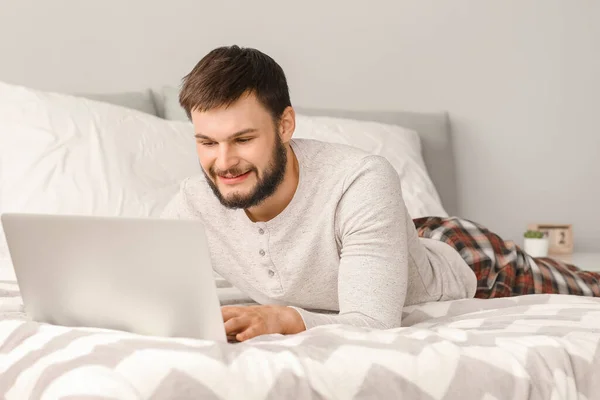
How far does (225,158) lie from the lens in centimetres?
148

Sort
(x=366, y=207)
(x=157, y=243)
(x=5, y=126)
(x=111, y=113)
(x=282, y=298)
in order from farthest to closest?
(x=111, y=113), (x=5, y=126), (x=282, y=298), (x=366, y=207), (x=157, y=243)

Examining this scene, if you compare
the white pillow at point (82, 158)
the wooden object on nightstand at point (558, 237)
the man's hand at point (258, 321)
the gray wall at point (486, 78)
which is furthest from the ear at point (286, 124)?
the wooden object on nightstand at point (558, 237)

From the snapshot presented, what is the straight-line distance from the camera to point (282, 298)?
1671mm

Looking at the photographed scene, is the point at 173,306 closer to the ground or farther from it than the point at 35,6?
closer to the ground

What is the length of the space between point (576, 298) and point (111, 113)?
4.21 feet

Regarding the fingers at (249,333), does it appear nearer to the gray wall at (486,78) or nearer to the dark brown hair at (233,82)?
the dark brown hair at (233,82)

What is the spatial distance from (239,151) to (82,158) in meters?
0.81

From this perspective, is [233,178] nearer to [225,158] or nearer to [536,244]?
[225,158]

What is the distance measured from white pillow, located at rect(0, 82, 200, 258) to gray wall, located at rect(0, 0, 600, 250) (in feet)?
2.91

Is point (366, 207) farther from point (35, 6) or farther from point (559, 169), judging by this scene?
point (559, 169)

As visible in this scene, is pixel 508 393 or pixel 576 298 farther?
pixel 576 298

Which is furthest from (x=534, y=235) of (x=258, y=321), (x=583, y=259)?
(x=258, y=321)

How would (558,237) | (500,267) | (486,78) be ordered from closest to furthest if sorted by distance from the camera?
1. (500,267)
2. (558,237)
3. (486,78)

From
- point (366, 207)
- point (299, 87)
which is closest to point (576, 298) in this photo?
point (366, 207)
